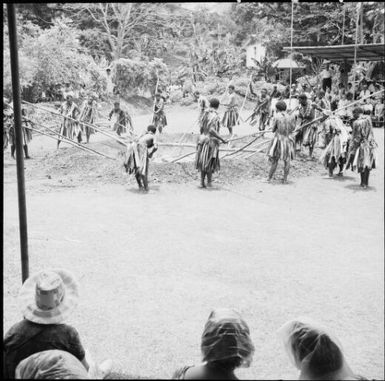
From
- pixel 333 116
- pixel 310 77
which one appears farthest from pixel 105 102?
pixel 333 116

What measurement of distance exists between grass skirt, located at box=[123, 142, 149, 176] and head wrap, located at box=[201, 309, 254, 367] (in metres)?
8.11

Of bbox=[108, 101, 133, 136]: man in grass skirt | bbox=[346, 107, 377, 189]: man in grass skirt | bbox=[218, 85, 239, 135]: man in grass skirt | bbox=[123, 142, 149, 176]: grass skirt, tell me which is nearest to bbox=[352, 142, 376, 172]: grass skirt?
bbox=[346, 107, 377, 189]: man in grass skirt

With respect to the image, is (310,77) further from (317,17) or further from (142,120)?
(142,120)

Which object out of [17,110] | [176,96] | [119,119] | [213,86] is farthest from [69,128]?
[17,110]

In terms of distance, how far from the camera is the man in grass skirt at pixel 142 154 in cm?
1009

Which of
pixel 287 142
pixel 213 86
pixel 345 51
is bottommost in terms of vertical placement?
pixel 287 142

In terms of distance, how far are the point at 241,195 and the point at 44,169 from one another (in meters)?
4.90

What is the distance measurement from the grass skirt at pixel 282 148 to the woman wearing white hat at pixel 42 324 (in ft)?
28.5

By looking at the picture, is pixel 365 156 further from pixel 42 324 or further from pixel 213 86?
pixel 213 86

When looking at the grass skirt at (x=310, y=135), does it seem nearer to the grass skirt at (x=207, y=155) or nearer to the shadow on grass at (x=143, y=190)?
the grass skirt at (x=207, y=155)

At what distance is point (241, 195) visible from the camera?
10.2 m

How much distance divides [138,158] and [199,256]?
12.9ft

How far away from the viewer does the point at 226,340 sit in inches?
79.1

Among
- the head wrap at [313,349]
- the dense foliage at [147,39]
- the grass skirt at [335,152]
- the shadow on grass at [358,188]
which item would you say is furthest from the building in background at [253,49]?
the head wrap at [313,349]
